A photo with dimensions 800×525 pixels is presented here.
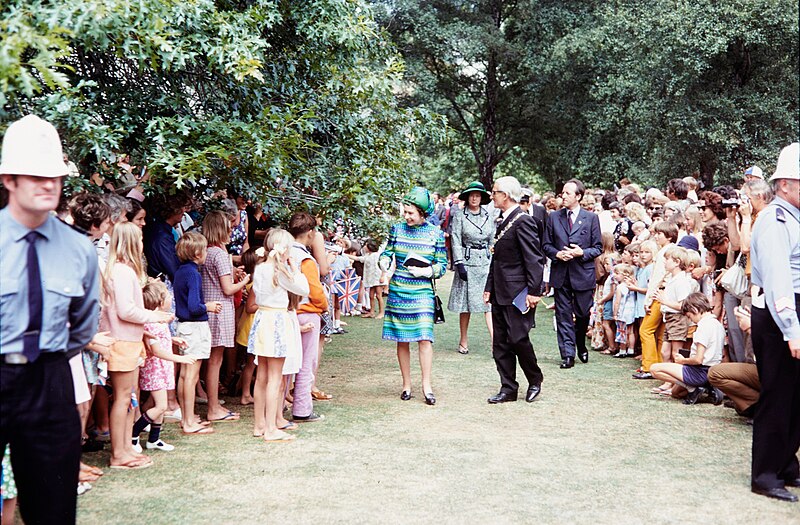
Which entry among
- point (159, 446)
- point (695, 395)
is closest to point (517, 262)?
point (695, 395)

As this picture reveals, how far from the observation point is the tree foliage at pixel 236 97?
18.6 feet

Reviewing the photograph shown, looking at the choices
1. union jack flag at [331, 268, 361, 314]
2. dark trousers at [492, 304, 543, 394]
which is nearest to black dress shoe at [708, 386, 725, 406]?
dark trousers at [492, 304, 543, 394]

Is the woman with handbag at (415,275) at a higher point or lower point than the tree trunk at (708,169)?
lower

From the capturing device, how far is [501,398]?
8.23 m

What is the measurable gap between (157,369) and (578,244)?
5.67 m

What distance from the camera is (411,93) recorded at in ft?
90.9

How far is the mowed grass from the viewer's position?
203 inches

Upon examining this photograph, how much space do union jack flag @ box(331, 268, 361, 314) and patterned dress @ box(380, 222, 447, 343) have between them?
213 inches

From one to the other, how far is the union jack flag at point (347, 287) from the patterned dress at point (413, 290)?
5.40 meters

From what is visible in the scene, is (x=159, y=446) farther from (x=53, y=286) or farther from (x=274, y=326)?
(x=53, y=286)

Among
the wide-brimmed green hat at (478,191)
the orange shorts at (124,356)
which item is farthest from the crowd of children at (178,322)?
the wide-brimmed green hat at (478,191)

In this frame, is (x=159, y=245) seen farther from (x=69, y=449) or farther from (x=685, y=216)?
(x=685, y=216)

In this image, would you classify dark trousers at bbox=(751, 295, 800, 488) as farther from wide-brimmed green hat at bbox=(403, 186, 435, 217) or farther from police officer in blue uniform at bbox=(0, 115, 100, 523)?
police officer in blue uniform at bbox=(0, 115, 100, 523)

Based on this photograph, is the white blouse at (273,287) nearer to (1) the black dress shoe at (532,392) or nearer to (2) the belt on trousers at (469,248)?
(1) the black dress shoe at (532,392)
